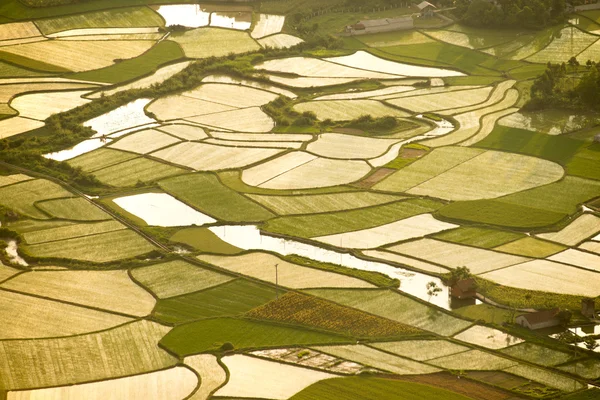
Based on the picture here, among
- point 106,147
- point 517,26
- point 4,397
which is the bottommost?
point 4,397

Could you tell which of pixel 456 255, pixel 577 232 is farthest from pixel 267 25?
pixel 456 255

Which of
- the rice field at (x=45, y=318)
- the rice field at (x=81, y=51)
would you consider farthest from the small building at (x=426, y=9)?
the rice field at (x=45, y=318)

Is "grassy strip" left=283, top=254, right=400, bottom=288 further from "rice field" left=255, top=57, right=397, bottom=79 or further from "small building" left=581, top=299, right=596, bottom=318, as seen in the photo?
"rice field" left=255, top=57, right=397, bottom=79

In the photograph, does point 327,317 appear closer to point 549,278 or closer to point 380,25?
point 549,278

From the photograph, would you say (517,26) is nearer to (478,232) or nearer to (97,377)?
(478,232)

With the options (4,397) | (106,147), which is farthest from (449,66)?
(4,397)
